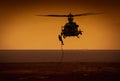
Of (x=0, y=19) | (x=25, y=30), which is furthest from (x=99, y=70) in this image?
(x=0, y=19)

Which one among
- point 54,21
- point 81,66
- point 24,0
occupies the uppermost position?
point 24,0

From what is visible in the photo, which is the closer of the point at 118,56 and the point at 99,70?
the point at 99,70

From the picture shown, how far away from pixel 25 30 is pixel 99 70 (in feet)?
5.92

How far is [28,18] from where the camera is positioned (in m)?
6.53

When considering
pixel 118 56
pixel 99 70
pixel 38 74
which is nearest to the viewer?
pixel 38 74

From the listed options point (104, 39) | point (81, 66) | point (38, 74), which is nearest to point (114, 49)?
point (104, 39)

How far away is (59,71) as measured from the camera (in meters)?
5.94

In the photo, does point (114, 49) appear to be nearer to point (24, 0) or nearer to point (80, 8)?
point (80, 8)

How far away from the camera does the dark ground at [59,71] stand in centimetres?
523

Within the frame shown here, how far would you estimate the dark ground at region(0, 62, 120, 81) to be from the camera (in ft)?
17.2

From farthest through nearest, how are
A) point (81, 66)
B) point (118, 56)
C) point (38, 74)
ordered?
point (118, 56)
point (81, 66)
point (38, 74)

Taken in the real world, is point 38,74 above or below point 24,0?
below

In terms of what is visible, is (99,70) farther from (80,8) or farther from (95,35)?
(80,8)

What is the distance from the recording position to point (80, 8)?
652 cm
